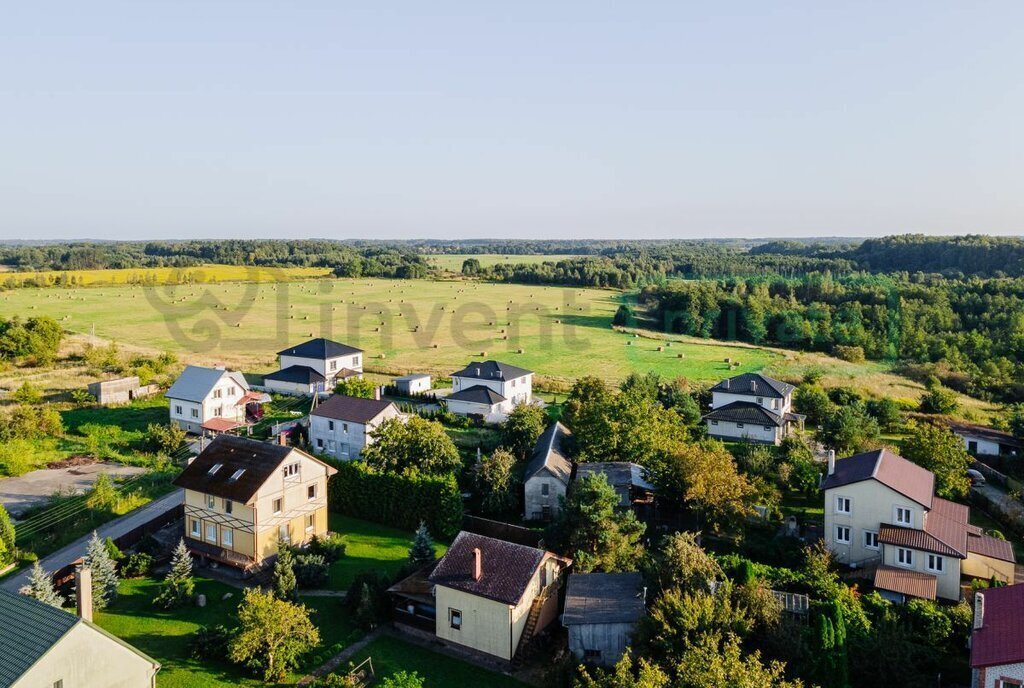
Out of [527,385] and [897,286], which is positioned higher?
[897,286]

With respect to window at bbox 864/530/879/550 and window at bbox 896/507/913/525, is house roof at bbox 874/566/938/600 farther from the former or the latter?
window at bbox 896/507/913/525

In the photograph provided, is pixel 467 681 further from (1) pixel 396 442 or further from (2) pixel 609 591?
(1) pixel 396 442

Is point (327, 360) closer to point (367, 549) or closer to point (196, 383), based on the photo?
point (196, 383)

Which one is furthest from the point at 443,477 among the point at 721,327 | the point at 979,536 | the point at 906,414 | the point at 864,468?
the point at 721,327

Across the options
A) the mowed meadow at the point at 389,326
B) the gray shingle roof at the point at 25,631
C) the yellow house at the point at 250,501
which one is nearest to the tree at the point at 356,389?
the mowed meadow at the point at 389,326

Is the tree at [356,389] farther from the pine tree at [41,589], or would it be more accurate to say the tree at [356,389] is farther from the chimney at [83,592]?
the chimney at [83,592]

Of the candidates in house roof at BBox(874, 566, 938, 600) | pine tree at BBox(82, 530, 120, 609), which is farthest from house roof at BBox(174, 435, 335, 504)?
house roof at BBox(874, 566, 938, 600)

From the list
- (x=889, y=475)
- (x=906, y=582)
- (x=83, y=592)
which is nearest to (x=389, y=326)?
(x=889, y=475)
